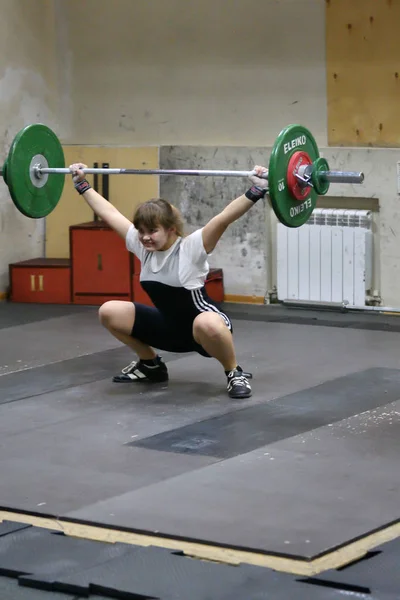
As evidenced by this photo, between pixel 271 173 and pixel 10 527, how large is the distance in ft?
6.81

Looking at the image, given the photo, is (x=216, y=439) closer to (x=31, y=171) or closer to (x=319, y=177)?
(x=319, y=177)

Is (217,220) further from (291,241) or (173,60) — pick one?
(173,60)

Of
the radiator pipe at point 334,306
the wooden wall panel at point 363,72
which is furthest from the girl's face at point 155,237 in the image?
the wooden wall panel at point 363,72

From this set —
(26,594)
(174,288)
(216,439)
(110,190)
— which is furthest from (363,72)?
(26,594)

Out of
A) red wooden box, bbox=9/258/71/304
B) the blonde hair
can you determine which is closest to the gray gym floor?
the blonde hair

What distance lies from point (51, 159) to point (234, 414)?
5.94ft

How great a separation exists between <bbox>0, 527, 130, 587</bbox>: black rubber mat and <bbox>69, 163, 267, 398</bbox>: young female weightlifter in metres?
1.77

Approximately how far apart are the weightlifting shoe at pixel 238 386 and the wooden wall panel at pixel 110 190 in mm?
2923

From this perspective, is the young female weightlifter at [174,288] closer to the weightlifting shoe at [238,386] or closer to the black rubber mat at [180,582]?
the weightlifting shoe at [238,386]

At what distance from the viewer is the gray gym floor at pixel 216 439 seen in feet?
11.5

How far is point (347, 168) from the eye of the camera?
712 centimetres

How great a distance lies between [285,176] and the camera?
5.05 metres

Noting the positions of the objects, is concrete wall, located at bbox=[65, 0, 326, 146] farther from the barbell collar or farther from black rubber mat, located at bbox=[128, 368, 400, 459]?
black rubber mat, located at bbox=[128, 368, 400, 459]

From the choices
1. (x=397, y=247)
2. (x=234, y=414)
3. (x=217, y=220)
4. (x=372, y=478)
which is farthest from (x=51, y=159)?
(x=372, y=478)
